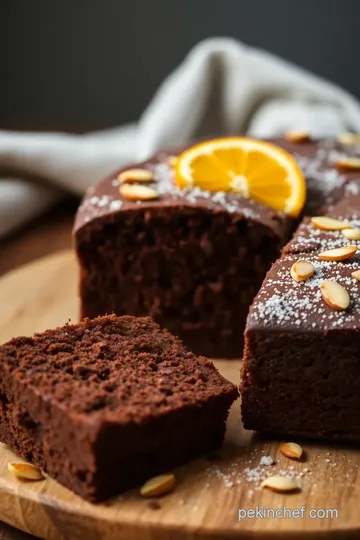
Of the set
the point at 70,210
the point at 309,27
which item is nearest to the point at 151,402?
the point at 70,210

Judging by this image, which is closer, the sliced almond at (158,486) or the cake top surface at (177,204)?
the sliced almond at (158,486)

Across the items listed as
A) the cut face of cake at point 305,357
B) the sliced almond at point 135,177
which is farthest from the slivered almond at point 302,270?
the sliced almond at point 135,177

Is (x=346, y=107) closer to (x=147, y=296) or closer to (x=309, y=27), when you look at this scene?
(x=309, y=27)

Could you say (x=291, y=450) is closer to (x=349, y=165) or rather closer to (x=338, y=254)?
(x=338, y=254)

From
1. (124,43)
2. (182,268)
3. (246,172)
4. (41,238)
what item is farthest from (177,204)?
(124,43)

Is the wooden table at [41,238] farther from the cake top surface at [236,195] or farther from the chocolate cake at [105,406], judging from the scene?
the chocolate cake at [105,406]

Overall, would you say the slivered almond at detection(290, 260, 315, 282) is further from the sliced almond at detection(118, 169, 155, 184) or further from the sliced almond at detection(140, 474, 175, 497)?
the sliced almond at detection(118, 169, 155, 184)
